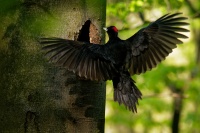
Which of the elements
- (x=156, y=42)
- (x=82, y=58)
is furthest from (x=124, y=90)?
(x=156, y=42)

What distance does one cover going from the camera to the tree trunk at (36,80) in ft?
7.91

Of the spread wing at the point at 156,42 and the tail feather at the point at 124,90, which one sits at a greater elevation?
the spread wing at the point at 156,42

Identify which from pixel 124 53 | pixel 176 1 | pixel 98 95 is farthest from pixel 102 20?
pixel 176 1

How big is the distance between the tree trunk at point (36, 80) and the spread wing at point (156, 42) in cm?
74

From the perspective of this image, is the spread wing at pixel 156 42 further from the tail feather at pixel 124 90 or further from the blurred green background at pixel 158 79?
the blurred green background at pixel 158 79

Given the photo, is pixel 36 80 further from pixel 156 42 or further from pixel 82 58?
pixel 156 42

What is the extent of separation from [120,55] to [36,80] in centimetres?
71

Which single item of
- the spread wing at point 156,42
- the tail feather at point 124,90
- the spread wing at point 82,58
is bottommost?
the tail feather at point 124,90

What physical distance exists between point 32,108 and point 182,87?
6.95m

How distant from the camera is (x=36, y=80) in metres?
2.43

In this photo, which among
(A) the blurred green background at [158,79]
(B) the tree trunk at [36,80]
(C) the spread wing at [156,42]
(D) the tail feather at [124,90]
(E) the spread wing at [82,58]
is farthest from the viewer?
(A) the blurred green background at [158,79]

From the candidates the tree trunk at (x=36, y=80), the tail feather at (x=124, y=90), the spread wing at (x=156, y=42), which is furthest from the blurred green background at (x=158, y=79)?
the tree trunk at (x=36, y=80)

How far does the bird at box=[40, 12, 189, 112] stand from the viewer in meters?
2.62

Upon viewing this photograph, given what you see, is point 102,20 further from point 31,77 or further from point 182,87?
point 182,87
